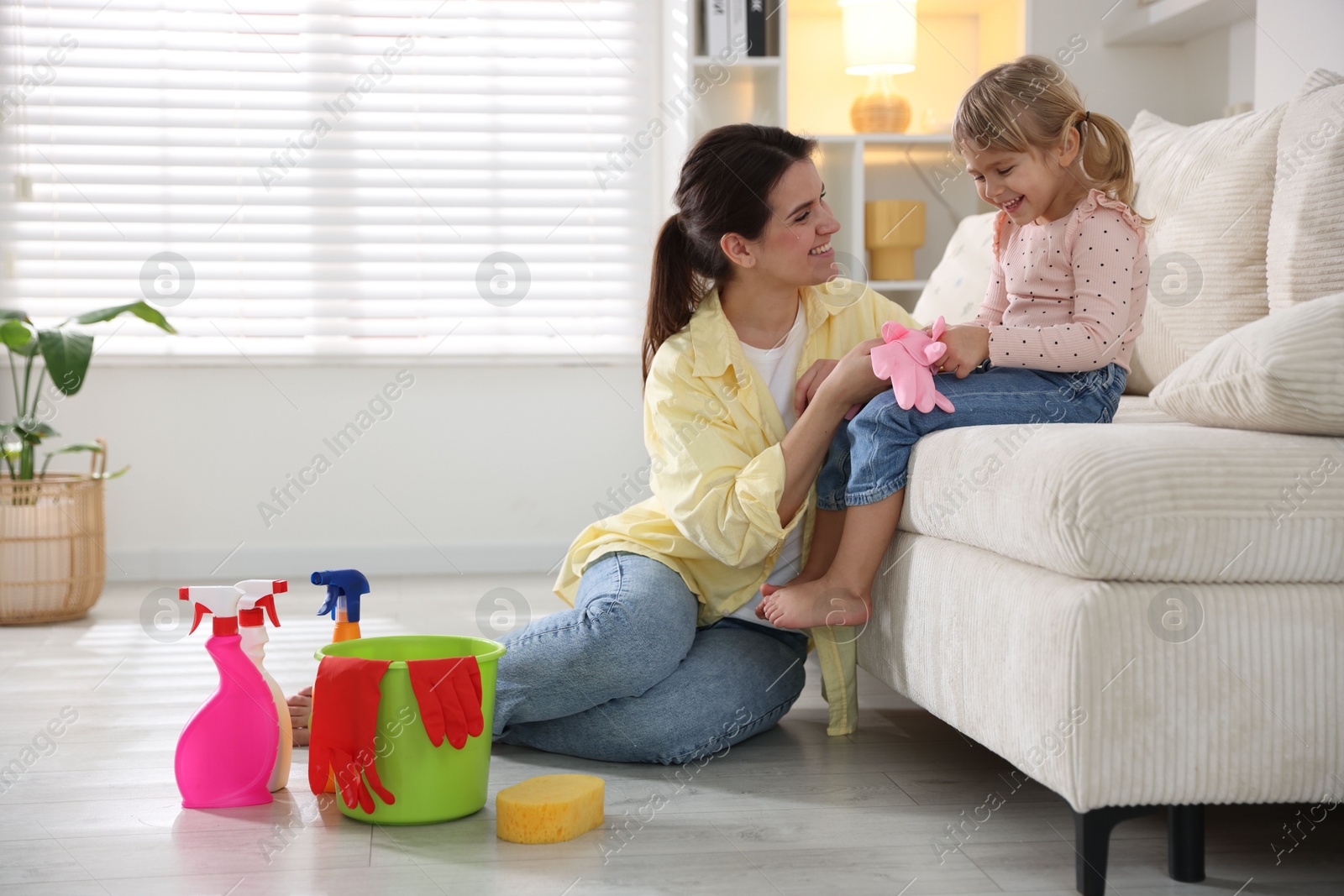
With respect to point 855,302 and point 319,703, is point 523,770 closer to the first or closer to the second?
point 319,703

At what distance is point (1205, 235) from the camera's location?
185 cm

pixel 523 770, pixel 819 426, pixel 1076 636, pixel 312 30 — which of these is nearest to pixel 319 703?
pixel 523 770

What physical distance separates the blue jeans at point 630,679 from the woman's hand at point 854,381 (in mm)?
341

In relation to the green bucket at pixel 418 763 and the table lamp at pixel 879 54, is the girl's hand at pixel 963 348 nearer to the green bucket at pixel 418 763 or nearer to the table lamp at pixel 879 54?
the green bucket at pixel 418 763

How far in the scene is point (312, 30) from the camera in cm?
324

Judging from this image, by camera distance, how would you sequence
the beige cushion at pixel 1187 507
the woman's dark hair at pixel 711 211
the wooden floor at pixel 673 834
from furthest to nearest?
1. the woman's dark hair at pixel 711 211
2. the wooden floor at pixel 673 834
3. the beige cushion at pixel 1187 507

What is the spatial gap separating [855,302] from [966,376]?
0.35 m

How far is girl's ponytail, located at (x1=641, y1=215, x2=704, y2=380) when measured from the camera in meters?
1.76

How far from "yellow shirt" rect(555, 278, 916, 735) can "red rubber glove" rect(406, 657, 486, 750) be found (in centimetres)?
39

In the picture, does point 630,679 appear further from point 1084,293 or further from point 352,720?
point 1084,293

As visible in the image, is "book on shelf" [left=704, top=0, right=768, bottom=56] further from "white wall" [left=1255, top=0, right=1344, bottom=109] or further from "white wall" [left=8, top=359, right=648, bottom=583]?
"white wall" [left=1255, top=0, right=1344, bottom=109]

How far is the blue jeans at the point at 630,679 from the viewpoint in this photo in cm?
156

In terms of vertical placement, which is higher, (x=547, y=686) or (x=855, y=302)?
(x=855, y=302)

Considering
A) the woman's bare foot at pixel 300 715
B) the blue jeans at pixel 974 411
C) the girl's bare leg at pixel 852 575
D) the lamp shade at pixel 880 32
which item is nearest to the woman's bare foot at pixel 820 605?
the girl's bare leg at pixel 852 575
